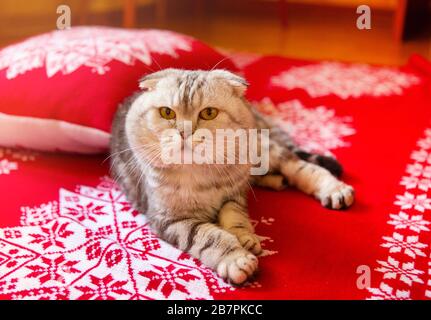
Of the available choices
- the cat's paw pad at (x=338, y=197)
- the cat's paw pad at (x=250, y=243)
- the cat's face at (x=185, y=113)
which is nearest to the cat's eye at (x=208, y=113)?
the cat's face at (x=185, y=113)

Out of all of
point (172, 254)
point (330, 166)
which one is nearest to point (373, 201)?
point (330, 166)

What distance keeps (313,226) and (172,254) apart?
35cm

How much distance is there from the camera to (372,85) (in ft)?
6.98

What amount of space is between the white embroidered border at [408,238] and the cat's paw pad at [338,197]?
11 centimetres

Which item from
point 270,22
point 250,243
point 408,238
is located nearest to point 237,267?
point 250,243

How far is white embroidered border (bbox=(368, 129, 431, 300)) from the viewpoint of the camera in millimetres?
990

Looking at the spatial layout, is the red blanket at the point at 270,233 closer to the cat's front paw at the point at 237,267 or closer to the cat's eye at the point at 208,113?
the cat's front paw at the point at 237,267

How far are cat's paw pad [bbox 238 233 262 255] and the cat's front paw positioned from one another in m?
0.07

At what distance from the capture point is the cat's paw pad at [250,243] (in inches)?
42.4

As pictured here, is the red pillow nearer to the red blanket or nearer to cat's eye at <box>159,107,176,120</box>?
the red blanket

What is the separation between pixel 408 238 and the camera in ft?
3.76

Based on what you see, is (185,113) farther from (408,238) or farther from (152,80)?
(408,238)

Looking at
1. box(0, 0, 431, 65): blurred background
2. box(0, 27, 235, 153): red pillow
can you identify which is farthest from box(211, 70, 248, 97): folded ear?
box(0, 0, 431, 65): blurred background

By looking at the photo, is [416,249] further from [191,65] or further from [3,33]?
[3,33]
